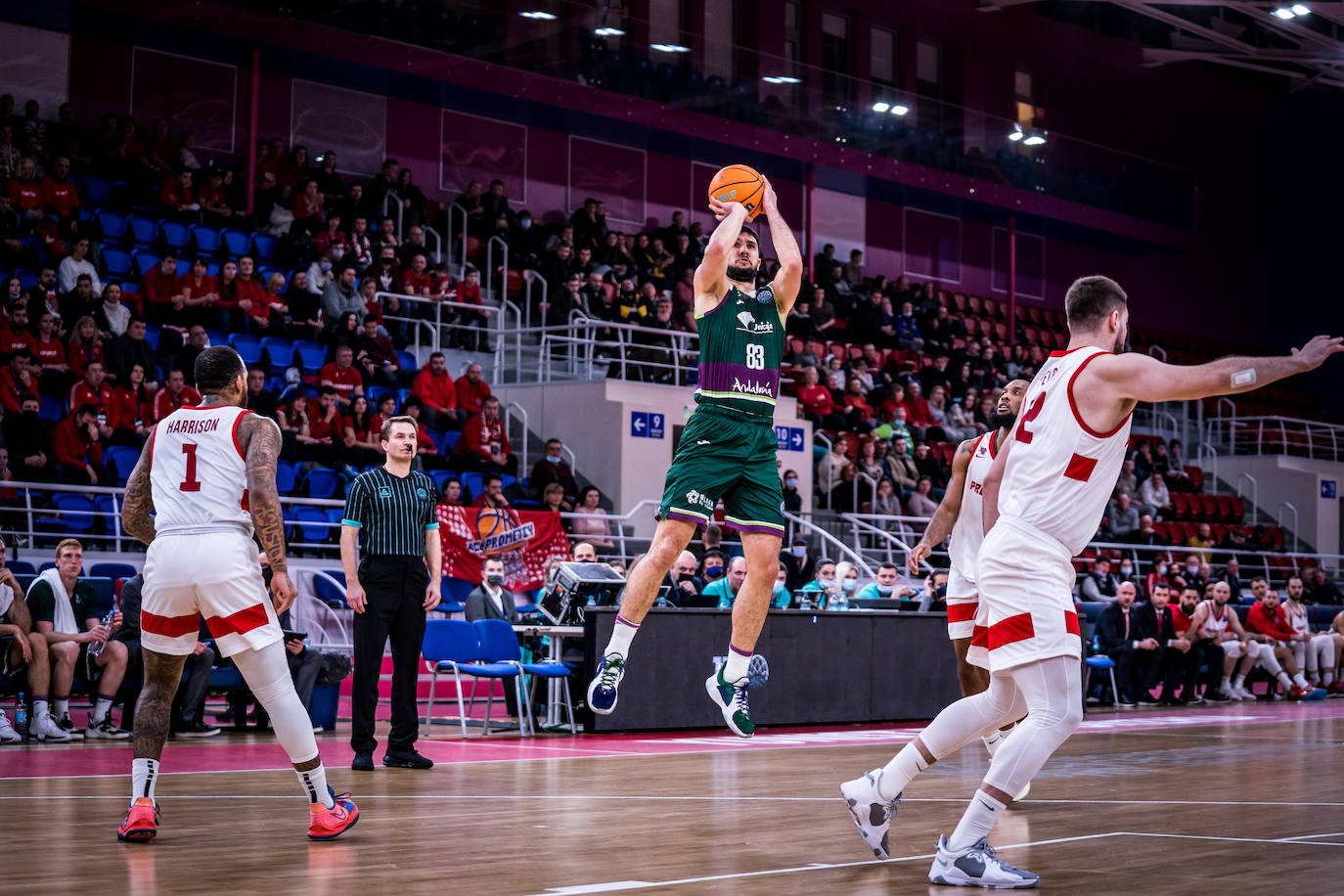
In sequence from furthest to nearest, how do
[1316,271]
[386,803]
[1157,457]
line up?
[1316,271]
[1157,457]
[386,803]

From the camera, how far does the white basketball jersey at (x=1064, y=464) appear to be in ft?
18.4

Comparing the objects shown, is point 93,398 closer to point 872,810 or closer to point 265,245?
point 265,245

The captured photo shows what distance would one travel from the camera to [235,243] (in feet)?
66.4

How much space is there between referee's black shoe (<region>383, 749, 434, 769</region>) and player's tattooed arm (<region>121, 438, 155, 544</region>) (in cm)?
363

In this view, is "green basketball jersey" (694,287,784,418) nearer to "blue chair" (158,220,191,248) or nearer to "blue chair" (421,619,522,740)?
"blue chair" (421,619,522,740)

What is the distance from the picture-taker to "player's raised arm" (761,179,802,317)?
7.09 m

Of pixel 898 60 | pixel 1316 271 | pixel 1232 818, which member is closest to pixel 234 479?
pixel 1232 818

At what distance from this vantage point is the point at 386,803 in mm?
8086

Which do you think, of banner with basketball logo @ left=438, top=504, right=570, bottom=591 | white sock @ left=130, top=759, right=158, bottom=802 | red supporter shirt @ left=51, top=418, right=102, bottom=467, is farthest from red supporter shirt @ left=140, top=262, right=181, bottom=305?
white sock @ left=130, top=759, right=158, bottom=802

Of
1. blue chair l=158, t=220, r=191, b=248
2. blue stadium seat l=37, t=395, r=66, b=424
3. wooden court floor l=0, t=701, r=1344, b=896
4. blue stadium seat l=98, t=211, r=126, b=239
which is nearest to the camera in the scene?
wooden court floor l=0, t=701, r=1344, b=896

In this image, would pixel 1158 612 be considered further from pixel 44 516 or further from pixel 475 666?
pixel 44 516

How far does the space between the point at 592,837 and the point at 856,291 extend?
77.3 ft

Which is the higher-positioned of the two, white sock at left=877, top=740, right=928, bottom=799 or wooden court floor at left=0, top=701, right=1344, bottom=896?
white sock at left=877, top=740, right=928, bottom=799

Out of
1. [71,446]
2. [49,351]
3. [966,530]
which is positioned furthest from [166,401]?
[966,530]
